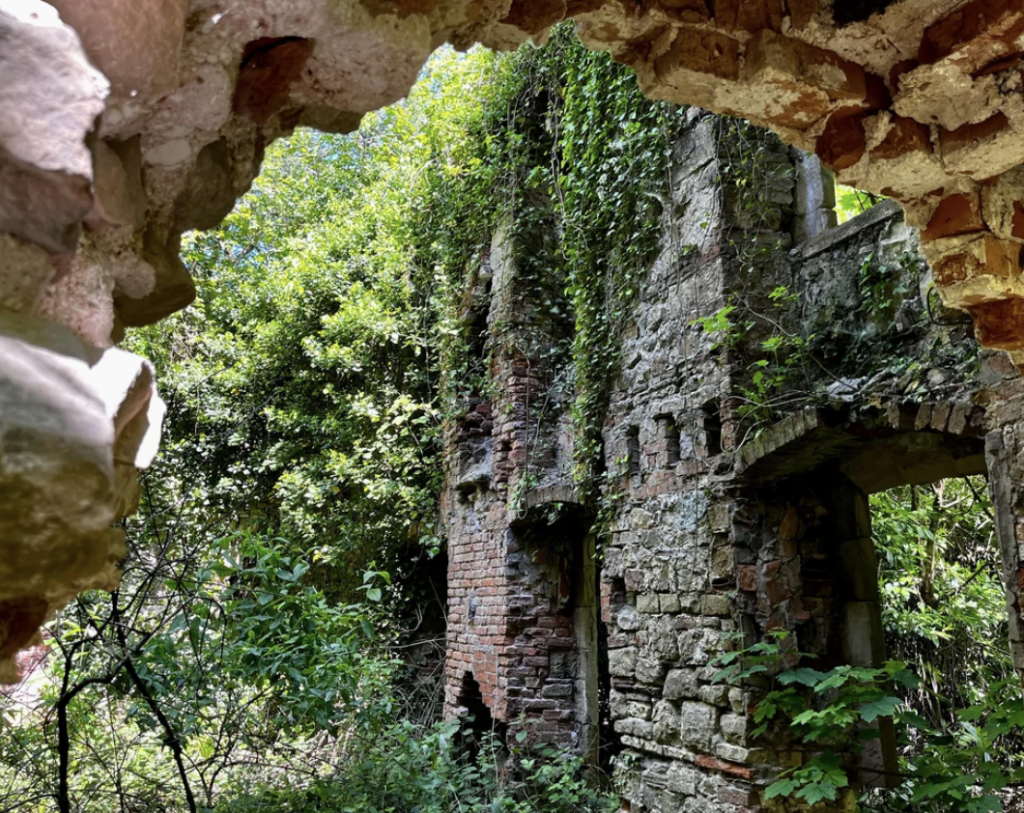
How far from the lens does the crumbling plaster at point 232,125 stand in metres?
0.69

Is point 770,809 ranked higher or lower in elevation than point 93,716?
lower

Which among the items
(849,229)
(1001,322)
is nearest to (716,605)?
(849,229)

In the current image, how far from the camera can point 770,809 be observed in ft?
12.0

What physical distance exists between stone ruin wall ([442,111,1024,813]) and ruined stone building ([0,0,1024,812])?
2 cm

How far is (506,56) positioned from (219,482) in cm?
566

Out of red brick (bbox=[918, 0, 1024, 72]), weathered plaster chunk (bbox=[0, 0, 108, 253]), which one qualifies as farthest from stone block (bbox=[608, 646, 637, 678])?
weathered plaster chunk (bbox=[0, 0, 108, 253])

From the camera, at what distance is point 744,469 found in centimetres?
390

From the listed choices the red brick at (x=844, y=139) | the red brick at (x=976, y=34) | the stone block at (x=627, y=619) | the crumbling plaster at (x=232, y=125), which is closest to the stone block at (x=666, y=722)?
the stone block at (x=627, y=619)

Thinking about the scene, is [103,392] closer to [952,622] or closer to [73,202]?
[73,202]

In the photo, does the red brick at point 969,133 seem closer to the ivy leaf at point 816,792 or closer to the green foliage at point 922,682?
the green foliage at point 922,682

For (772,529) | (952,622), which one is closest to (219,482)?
(772,529)

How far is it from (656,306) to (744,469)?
1255 millimetres

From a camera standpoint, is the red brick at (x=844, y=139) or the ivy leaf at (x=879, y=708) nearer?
the red brick at (x=844, y=139)

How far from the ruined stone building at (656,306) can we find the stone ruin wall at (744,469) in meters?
0.02
